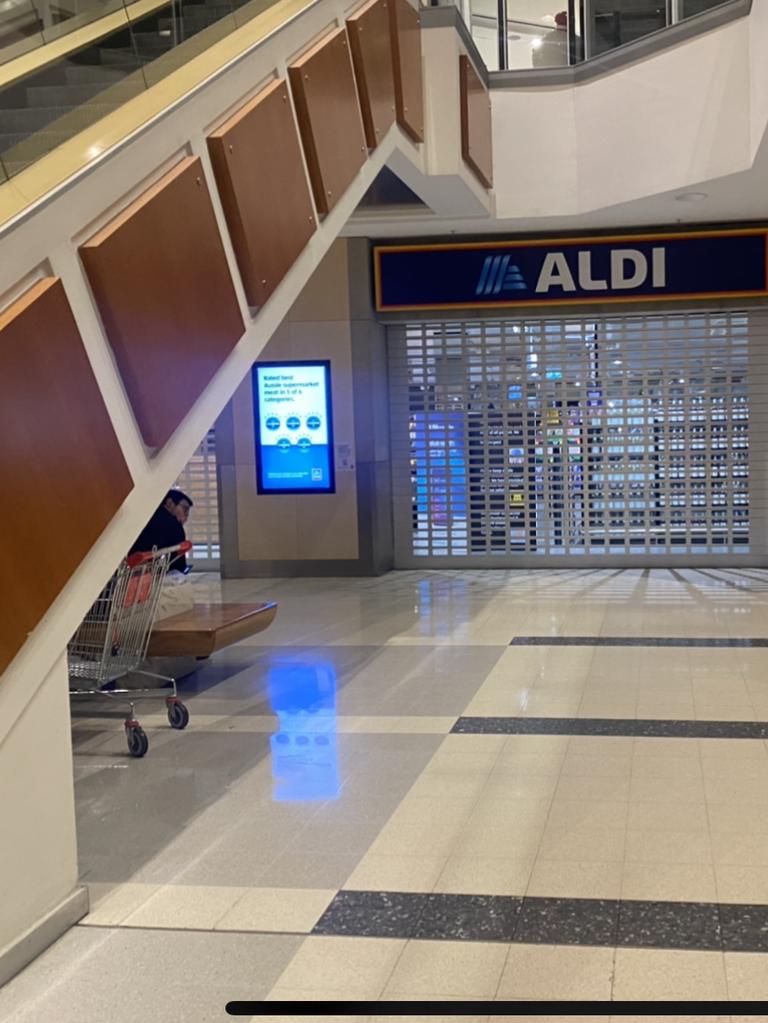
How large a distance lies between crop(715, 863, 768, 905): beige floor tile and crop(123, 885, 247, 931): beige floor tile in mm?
1545

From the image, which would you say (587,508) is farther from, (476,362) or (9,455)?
(9,455)

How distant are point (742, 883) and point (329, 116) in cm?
449

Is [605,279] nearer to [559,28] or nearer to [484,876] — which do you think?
[559,28]

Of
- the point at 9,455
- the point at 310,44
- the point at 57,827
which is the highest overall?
the point at 310,44

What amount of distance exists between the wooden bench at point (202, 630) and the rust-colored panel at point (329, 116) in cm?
→ 237

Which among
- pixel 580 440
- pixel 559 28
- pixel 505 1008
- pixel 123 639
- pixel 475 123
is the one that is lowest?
pixel 123 639

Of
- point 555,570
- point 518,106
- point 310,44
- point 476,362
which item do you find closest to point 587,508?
point 555,570

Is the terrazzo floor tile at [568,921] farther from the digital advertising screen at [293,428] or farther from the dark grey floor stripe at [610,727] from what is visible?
the digital advertising screen at [293,428]

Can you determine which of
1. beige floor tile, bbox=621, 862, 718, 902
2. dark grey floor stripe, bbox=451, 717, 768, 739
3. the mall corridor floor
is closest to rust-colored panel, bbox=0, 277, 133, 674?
the mall corridor floor

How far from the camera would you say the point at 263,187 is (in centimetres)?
518

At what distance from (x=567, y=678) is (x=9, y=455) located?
437 cm

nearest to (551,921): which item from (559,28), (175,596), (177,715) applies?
(177,715)

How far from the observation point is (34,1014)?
2963 millimetres

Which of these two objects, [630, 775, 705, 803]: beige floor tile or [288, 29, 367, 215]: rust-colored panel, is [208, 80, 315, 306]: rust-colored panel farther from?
[630, 775, 705, 803]: beige floor tile
